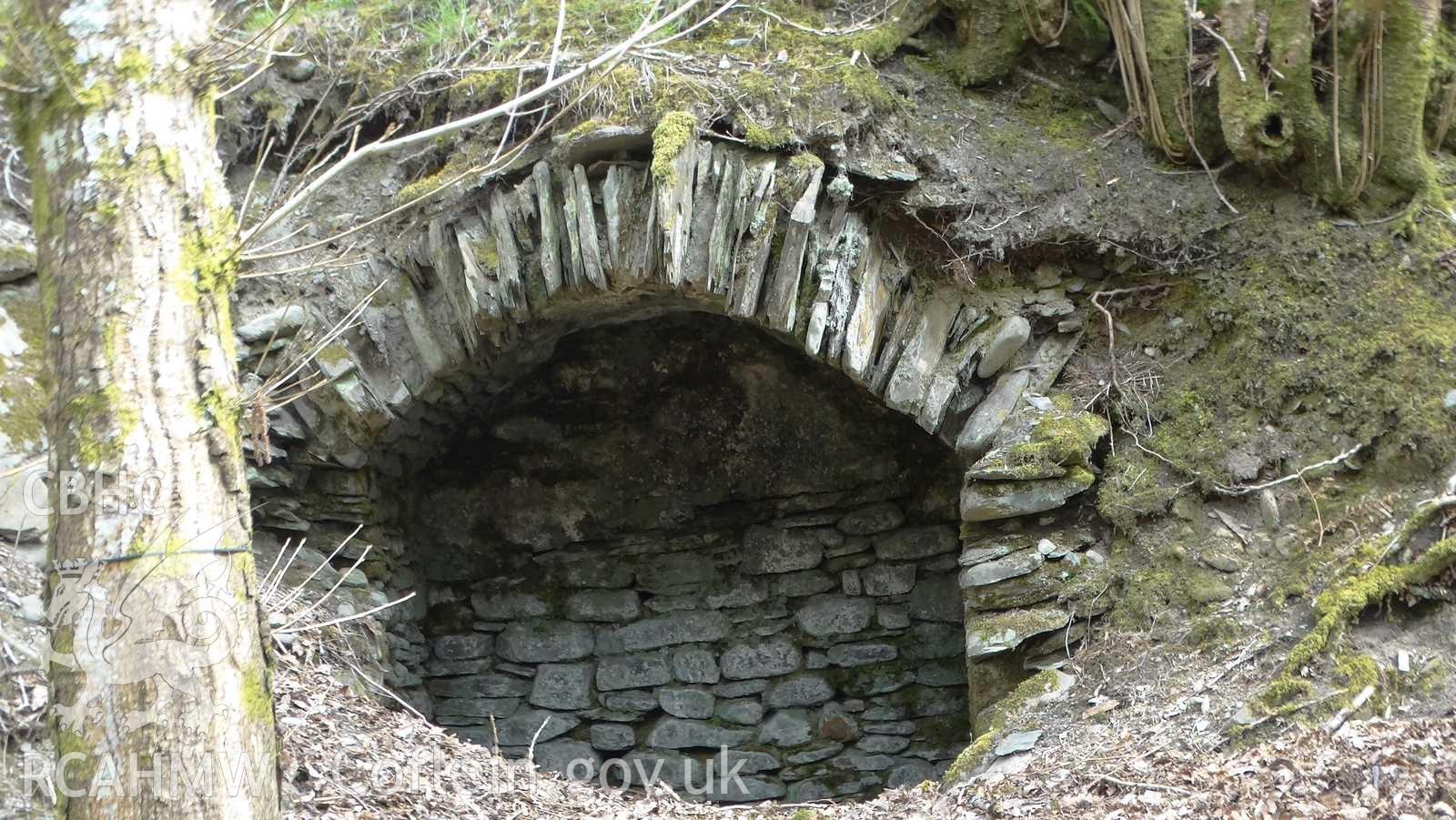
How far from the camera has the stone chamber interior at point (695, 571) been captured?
547 cm

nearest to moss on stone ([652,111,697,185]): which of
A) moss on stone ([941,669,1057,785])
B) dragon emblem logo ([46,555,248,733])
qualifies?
moss on stone ([941,669,1057,785])

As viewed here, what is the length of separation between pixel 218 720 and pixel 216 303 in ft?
2.53

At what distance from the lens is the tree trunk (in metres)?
1.96

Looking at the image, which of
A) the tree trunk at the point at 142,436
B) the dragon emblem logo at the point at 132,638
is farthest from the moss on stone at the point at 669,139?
A: the dragon emblem logo at the point at 132,638

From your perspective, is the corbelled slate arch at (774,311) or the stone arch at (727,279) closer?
the corbelled slate arch at (774,311)

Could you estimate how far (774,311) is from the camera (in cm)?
409

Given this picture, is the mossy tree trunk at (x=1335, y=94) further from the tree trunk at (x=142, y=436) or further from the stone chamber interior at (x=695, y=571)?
the tree trunk at (x=142, y=436)

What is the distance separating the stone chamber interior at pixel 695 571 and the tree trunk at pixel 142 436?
322 centimetres

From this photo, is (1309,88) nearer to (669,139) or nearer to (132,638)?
(669,139)

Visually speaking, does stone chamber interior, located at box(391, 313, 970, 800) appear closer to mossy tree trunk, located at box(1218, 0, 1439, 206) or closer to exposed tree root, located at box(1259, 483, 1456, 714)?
mossy tree trunk, located at box(1218, 0, 1439, 206)

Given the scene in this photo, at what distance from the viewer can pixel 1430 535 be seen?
3.09m

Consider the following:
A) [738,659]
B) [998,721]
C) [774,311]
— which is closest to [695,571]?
[738,659]

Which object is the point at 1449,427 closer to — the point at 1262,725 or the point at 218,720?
the point at 1262,725

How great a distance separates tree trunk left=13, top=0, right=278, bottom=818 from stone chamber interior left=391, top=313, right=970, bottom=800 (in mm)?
3222
